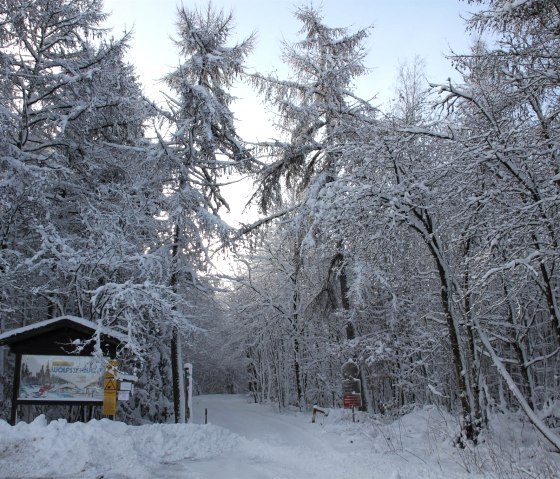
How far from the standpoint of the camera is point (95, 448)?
25.7 ft

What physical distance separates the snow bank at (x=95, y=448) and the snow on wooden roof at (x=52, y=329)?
269cm

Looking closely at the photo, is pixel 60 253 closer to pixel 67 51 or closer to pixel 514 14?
pixel 67 51

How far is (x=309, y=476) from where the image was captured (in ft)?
23.4

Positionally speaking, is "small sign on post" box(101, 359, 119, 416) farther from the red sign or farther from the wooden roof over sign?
the red sign

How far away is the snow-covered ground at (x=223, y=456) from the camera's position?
6.88 m

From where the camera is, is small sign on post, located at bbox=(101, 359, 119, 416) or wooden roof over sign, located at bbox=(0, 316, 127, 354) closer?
wooden roof over sign, located at bbox=(0, 316, 127, 354)

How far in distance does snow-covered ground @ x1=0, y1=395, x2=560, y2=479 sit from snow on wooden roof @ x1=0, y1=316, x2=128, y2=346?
2751 millimetres

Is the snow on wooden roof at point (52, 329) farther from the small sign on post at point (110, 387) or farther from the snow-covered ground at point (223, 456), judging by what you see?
the snow-covered ground at point (223, 456)

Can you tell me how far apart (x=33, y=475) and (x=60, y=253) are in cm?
847

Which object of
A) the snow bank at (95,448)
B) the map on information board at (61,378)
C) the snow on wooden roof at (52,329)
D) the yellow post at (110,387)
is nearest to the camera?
the snow bank at (95,448)

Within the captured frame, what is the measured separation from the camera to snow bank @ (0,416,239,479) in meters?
6.99

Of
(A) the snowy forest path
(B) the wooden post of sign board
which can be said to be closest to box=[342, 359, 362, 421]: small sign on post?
(A) the snowy forest path

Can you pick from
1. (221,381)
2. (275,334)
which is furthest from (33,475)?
(221,381)

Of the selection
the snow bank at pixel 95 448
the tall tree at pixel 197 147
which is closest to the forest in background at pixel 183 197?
the tall tree at pixel 197 147
